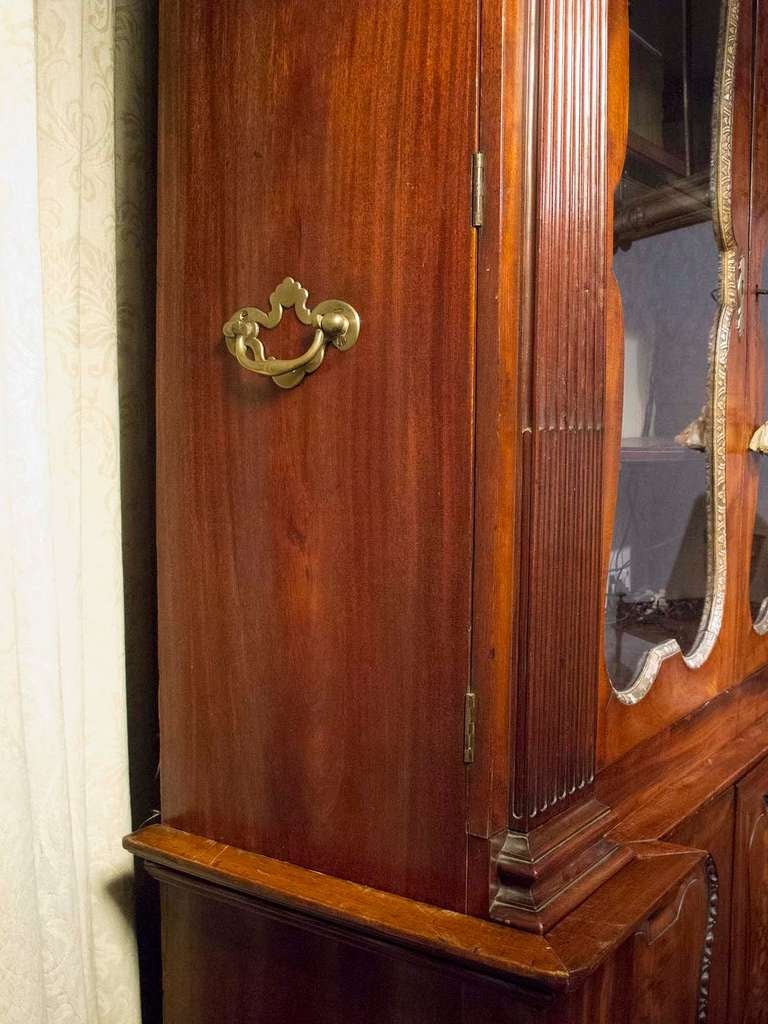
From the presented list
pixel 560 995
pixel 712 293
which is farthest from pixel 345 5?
pixel 560 995

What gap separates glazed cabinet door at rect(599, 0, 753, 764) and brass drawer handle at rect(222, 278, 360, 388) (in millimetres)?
201

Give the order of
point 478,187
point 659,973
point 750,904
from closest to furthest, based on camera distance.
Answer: point 478,187 → point 659,973 → point 750,904

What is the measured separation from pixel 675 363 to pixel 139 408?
0.49m

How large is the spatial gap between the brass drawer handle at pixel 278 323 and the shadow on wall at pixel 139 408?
7.4 inches

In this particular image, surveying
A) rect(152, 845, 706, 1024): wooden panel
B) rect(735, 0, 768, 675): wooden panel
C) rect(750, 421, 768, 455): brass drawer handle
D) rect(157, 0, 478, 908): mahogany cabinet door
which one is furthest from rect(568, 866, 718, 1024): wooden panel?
rect(750, 421, 768, 455): brass drawer handle

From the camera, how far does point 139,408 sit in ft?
2.90

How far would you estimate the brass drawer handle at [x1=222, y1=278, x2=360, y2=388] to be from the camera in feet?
2.16

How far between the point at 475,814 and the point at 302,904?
148mm

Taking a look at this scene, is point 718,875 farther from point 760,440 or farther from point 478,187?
point 478,187

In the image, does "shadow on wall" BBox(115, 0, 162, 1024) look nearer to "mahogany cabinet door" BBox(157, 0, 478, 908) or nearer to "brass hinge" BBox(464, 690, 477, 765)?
"mahogany cabinet door" BBox(157, 0, 478, 908)

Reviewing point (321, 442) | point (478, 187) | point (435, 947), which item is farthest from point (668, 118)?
point (435, 947)

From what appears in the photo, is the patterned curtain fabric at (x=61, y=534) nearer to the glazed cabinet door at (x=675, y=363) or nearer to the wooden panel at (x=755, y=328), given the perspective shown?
the glazed cabinet door at (x=675, y=363)

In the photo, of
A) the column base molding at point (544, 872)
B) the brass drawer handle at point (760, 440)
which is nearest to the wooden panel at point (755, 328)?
the brass drawer handle at point (760, 440)

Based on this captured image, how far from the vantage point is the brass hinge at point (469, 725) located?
0.62 metres
